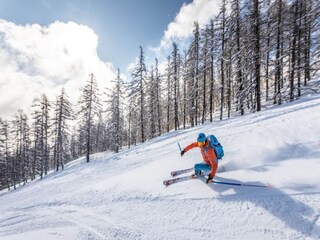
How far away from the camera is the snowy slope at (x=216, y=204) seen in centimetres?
452

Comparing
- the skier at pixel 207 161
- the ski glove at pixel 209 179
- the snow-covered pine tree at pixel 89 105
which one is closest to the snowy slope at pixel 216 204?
the ski glove at pixel 209 179

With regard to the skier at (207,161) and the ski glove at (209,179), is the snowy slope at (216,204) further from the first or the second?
the skier at (207,161)

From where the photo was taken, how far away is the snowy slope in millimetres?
4517

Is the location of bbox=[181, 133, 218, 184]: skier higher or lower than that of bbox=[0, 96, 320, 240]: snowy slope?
higher

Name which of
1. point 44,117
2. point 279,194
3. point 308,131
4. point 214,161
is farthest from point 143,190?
point 44,117

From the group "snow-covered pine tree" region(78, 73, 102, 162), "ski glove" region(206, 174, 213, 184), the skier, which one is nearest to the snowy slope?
"ski glove" region(206, 174, 213, 184)

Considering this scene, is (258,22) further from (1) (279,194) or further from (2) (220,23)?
(1) (279,194)

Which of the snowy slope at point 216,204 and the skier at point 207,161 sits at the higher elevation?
the skier at point 207,161

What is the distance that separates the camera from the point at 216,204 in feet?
17.5

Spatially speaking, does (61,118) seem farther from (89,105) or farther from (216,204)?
(216,204)

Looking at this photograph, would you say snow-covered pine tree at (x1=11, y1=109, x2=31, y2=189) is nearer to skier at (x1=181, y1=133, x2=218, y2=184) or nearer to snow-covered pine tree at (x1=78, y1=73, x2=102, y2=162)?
snow-covered pine tree at (x1=78, y1=73, x2=102, y2=162)

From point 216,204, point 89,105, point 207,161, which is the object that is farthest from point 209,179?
point 89,105

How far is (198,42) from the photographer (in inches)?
1187

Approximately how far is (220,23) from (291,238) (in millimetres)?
25398
